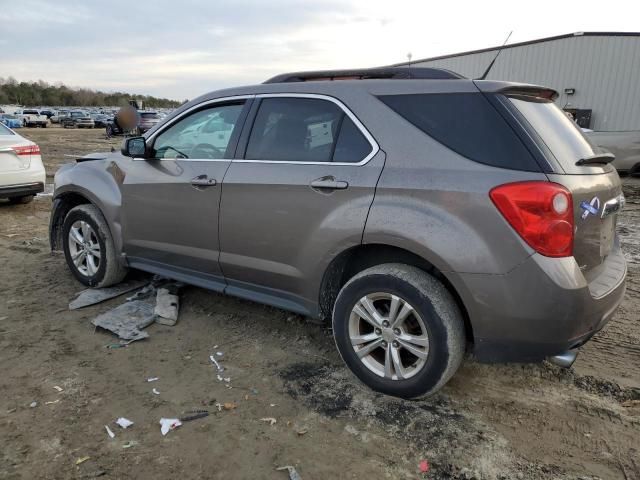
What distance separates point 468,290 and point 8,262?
5.18 meters

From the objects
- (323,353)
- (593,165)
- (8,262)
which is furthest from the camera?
(8,262)

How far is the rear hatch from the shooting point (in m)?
2.50

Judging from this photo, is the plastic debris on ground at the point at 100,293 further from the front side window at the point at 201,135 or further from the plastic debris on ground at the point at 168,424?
the plastic debris on ground at the point at 168,424

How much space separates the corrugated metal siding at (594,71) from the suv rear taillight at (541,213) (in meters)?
17.2

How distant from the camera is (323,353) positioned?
11.6 ft

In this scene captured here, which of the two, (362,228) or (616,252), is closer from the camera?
(362,228)

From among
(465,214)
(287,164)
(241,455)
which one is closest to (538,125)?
(465,214)

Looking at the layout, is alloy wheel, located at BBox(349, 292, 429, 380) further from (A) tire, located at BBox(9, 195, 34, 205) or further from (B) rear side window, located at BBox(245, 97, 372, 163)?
(A) tire, located at BBox(9, 195, 34, 205)

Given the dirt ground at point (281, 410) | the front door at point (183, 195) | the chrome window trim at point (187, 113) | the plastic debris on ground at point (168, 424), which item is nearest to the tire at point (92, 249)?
the front door at point (183, 195)

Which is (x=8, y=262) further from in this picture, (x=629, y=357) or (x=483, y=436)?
(x=629, y=357)

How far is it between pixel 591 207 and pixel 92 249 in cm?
401

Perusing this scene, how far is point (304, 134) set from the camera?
Result: 129 inches

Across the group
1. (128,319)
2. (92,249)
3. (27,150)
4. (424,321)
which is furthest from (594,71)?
(128,319)

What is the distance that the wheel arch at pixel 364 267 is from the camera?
2795 mm
